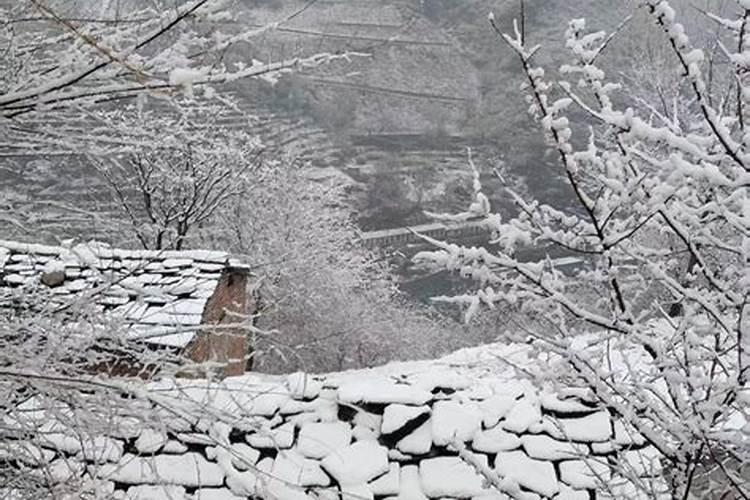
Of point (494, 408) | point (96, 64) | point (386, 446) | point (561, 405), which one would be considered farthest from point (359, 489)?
point (96, 64)

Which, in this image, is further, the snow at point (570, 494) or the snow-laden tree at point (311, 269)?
the snow-laden tree at point (311, 269)

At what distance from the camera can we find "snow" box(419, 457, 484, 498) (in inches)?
120

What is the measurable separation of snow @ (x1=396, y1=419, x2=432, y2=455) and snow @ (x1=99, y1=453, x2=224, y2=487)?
74 centimetres

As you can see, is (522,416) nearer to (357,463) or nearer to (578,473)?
(578,473)

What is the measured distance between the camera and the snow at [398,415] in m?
3.24

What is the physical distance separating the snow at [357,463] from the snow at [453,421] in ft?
0.78

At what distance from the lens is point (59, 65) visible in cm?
190

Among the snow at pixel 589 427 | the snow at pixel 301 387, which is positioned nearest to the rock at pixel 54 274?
the snow at pixel 301 387

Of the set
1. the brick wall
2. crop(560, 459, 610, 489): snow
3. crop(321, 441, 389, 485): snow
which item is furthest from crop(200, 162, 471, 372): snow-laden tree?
crop(560, 459, 610, 489): snow

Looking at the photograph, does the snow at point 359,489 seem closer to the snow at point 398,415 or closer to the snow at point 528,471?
the snow at point 398,415

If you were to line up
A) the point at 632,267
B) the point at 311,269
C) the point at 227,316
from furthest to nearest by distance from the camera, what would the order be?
the point at 311,269 → the point at 227,316 → the point at 632,267

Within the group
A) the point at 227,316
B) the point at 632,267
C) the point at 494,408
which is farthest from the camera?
the point at 227,316

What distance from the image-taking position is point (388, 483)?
3.09 metres

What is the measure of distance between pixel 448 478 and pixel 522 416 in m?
0.47
